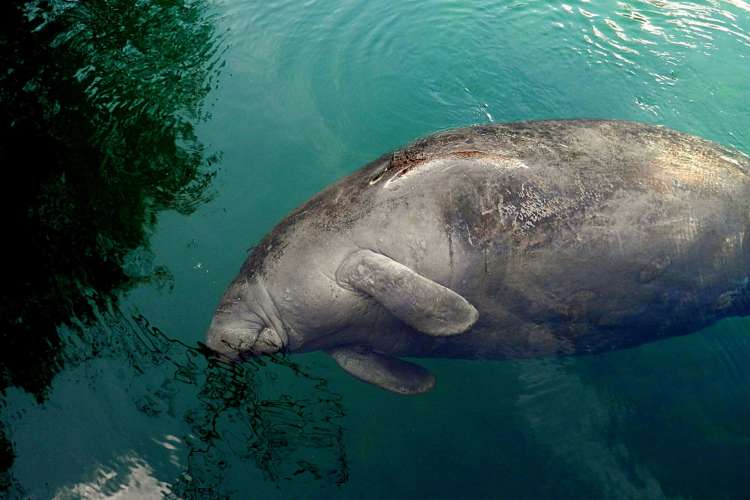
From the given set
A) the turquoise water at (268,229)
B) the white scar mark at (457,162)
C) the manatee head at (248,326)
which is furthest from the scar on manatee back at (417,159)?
the turquoise water at (268,229)

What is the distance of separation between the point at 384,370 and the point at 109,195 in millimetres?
3720

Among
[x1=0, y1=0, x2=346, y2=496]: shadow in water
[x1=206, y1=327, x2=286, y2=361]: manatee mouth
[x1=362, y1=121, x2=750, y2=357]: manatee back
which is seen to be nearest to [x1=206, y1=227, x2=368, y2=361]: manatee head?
[x1=206, y1=327, x2=286, y2=361]: manatee mouth

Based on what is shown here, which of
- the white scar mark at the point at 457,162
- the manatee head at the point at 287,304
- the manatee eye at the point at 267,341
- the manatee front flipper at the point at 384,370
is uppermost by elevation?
the white scar mark at the point at 457,162

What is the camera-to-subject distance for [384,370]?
450 centimetres

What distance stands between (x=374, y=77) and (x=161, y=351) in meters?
5.01

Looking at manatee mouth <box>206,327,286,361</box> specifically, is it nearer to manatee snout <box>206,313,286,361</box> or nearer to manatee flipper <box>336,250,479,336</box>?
manatee snout <box>206,313,286,361</box>

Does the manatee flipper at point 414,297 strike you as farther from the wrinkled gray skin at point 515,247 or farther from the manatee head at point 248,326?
the manatee head at point 248,326

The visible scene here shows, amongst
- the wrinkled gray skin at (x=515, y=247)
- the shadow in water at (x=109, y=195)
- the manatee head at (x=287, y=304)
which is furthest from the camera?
the shadow in water at (x=109, y=195)

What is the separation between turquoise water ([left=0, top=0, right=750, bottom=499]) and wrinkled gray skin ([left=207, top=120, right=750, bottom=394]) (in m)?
0.58

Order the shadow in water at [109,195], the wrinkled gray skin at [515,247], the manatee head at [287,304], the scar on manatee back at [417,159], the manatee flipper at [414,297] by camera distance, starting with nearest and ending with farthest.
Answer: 1. the manatee flipper at [414,297]
2. the wrinkled gray skin at [515,247]
3. the scar on manatee back at [417,159]
4. the manatee head at [287,304]
5. the shadow in water at [109,195]

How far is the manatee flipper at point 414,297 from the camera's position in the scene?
12.1ft

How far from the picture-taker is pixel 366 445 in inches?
174

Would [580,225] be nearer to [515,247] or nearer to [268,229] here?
[515,247]

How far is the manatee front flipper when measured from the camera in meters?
4.44
